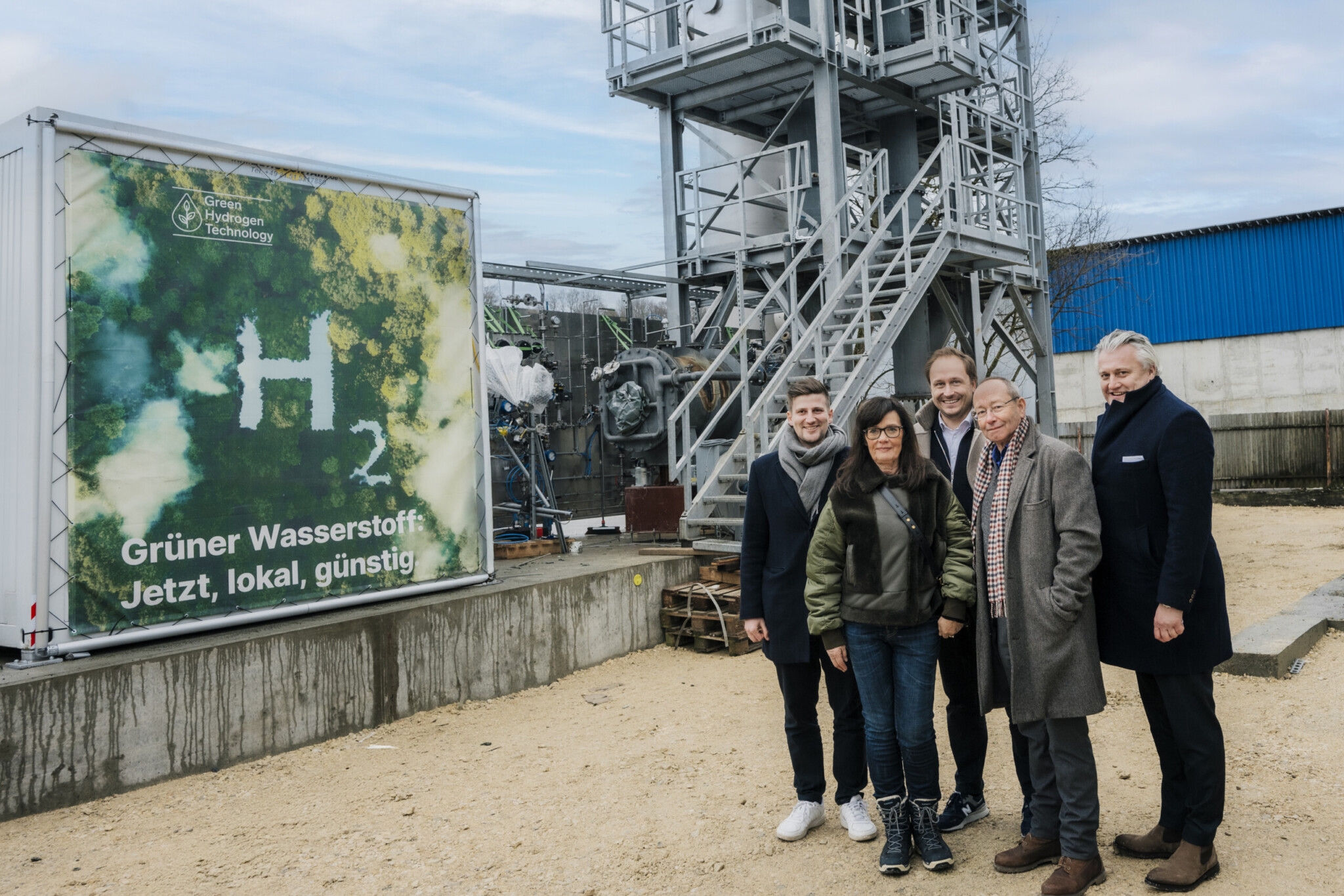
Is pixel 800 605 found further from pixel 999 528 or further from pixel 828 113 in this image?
pixel 828 113

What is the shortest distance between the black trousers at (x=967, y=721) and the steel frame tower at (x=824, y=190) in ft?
18.4

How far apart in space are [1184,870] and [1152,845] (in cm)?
27

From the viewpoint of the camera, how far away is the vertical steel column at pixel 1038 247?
54.2 feet

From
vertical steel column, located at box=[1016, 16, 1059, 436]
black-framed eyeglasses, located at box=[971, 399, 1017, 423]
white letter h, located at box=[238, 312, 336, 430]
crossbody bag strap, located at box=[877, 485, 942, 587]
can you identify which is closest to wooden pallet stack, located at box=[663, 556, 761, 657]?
white letter h, located at box=[238, 312, 336, 430]

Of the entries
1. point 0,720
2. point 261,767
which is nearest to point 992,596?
point 261,767

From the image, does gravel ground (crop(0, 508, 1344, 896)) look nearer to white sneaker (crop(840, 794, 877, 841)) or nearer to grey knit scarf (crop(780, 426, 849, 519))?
white sneaker (crop(840, 794, 877, 841))

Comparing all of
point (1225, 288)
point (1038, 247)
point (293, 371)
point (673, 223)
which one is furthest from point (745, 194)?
point (1225, 288)

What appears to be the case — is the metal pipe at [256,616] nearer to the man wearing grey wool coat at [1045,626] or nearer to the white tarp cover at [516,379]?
the white tarp cover at [516,379]

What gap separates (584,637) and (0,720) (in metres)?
4.11

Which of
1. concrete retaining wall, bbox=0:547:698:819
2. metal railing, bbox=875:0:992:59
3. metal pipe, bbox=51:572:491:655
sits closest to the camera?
concrete retaining wall, bbox=0:547:698:819

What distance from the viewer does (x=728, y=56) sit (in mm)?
12273

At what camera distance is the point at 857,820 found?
432 cm

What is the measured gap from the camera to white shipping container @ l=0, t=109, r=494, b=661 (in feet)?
18.0

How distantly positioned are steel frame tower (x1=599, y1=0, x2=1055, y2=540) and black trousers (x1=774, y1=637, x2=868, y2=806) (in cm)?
555
